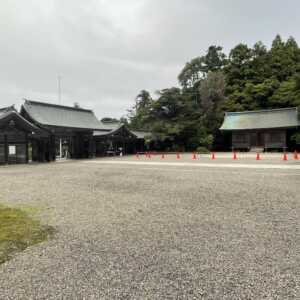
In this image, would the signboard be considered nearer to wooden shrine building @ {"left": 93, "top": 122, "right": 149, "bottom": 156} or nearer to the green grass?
wooden shrine building @ {"left": 93, "top": 122, "right": 149, "bottom": 156}

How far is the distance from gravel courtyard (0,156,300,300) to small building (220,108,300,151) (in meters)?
26.5

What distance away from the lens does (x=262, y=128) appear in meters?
31.5

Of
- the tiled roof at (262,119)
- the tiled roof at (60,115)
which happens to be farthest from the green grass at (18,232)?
the tiled roof at (262,119)

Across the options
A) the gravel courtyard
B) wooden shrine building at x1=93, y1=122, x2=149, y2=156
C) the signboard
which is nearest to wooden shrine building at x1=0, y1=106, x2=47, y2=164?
the signboard

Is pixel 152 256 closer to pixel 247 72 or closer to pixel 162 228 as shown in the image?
pixel 162 228

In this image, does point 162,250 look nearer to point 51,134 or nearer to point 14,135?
point 14,135

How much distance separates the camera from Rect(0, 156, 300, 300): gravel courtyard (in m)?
2.61

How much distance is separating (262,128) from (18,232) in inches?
1243

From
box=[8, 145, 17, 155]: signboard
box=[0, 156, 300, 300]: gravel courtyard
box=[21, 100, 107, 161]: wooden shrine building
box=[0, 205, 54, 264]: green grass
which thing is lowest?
box=[0, 156, 300, 300]: gravel courtyard

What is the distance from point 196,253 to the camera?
11.2 feet

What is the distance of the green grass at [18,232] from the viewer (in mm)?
3596

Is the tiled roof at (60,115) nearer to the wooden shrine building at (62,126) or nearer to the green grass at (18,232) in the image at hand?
the wooden shrine building at (62,126)

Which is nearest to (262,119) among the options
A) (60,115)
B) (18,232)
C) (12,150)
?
(60,115)

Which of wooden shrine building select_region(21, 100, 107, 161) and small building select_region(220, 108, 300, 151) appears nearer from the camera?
wooden shrine building select_region(21, 100, 107, 161)
